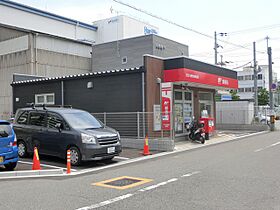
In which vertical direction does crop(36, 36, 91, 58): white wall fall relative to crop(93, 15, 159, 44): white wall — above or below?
below

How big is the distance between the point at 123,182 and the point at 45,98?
1362 centimetres

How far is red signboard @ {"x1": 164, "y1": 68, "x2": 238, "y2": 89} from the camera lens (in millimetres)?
16422

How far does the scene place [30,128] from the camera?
39.2ft

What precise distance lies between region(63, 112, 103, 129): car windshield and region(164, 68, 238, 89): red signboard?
6.13 m

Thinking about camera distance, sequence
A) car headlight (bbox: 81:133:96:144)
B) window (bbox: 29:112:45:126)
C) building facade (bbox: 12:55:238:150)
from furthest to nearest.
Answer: building facade (bbox: 12:55:238:150)
window (bbox: 29:112:45:126)
car headlight (bbox: 81:133:96:144)

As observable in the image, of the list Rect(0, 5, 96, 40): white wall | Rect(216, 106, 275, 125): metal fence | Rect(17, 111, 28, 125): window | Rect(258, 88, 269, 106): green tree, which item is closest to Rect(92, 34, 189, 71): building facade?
Rect(216, 106, 275, 125): metal fence

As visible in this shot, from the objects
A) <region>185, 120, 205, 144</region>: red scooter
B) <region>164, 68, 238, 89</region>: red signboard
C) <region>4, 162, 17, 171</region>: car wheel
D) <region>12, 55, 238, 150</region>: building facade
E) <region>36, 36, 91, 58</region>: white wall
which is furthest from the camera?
<region>36, 36, 91, 58</region>: white wall

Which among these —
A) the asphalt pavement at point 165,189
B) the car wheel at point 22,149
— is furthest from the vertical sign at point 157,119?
the car wheel at point 22,149

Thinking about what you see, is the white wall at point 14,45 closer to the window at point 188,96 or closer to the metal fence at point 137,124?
the metal fence at point 137,124

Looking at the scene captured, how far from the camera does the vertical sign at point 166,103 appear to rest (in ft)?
52.0

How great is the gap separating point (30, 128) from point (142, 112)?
5.59m

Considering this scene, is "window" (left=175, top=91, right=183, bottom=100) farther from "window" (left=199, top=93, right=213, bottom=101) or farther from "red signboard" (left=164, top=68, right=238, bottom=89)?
"window" (left=199, top=93, right=213, bottom=101)

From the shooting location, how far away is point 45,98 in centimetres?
2016

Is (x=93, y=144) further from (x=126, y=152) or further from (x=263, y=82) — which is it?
(x=263, y=82)
